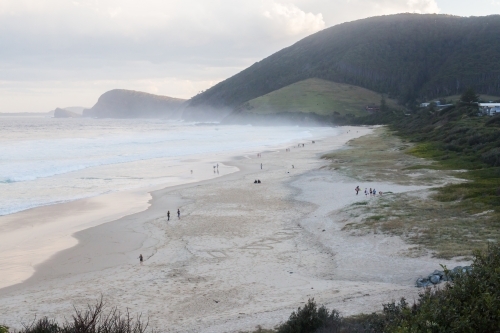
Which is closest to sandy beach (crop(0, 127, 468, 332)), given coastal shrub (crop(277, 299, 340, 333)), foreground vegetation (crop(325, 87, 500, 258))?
foreground vegetation (crop(325, 87, 500, 258))

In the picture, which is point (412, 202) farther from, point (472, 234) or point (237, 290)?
point (237, 290)

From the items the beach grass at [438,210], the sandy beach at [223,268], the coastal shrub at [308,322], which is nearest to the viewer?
the coastal shrub at [308,322]

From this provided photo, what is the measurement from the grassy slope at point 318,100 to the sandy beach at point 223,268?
12781 cm

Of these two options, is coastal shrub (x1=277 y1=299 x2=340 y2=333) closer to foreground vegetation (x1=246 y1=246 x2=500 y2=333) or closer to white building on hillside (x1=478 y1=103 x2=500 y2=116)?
foreground vegetation (x1=246 y1=246 x2=500 y2=333)

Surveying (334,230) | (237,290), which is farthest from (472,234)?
(237,290)

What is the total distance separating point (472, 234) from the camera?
1795cm

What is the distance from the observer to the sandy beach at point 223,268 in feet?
42.7

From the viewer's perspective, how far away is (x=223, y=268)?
55.2 feet

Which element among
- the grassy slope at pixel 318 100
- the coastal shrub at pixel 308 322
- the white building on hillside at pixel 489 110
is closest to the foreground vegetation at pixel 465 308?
the coastal shrub at pixel 308 322

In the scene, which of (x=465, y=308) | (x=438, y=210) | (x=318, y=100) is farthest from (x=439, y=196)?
(x=318, y=100)

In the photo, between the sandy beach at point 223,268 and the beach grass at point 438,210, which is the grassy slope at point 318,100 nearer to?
the beach grass at point 438,210

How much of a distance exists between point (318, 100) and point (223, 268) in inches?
5937

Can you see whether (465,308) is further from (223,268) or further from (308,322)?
(223,268)

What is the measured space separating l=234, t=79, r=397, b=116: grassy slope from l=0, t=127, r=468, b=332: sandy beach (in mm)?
127810
